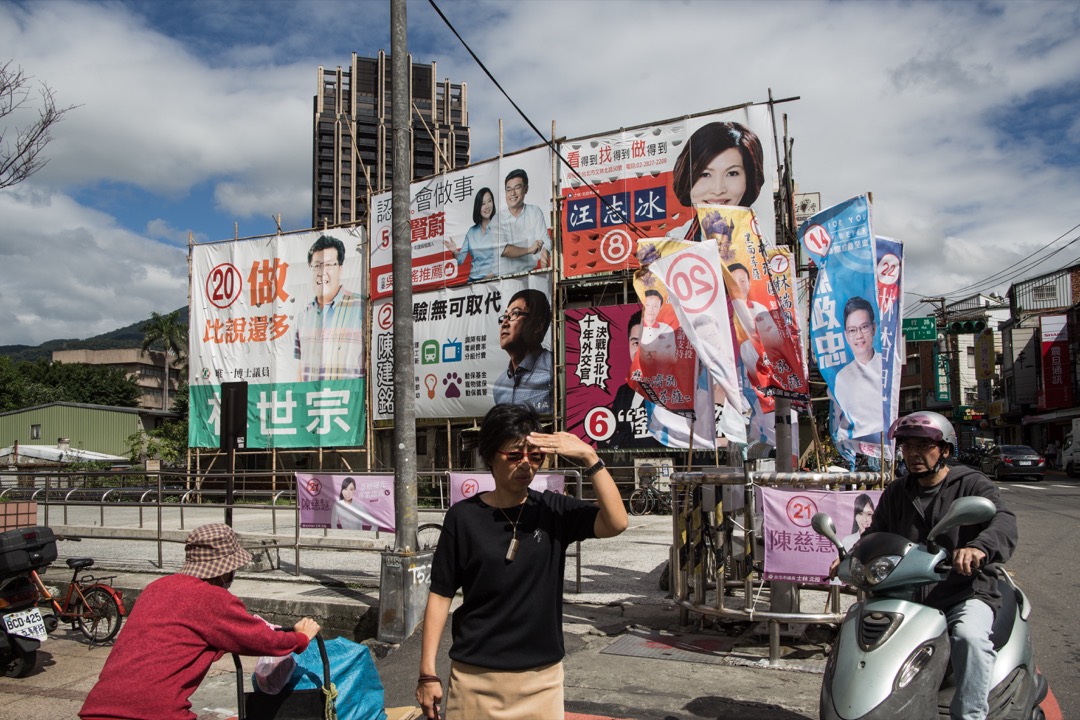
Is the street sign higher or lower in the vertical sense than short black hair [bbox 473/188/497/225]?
lower

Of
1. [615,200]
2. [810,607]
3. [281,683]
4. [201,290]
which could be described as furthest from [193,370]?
[281,683]

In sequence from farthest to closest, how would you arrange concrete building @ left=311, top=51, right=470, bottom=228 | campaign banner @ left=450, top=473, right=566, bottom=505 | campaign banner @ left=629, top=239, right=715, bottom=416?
concrete building @ left=311, top=51, right=470, bottom=228, campaign banner @ left=450, top=473, right=566, bottom=505, campaign banner @ left=629, top=239, right=715, bottom=416

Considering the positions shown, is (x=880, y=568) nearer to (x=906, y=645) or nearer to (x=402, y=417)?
(x=906, y=645)

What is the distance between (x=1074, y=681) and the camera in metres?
5.51

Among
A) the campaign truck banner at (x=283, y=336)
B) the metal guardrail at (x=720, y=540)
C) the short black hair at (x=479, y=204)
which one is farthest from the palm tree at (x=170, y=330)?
the metal guardrail at (x=720, y=540)

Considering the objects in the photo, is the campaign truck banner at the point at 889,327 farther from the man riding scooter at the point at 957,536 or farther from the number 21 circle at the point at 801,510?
the man riding scooter at the point at 957,536

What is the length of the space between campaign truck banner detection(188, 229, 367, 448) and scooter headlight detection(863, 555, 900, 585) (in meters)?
21.9

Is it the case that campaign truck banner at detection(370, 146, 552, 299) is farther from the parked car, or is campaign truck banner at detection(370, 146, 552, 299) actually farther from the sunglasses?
the parked car

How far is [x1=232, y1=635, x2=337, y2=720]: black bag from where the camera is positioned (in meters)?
3.63

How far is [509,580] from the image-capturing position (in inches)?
109

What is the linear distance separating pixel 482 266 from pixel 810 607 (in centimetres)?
1574

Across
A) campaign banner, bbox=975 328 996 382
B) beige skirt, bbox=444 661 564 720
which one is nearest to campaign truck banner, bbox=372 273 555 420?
beige skirt, bbox=444 661 564 720

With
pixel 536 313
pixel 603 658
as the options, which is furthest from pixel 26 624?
pixel 536 313

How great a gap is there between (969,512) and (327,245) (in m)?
24.0
